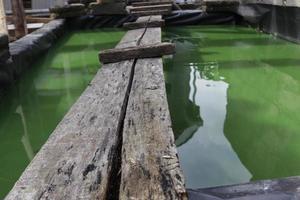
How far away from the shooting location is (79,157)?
3.75 feet

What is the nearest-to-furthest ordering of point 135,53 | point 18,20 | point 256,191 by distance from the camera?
point 256,191
point 135,53
point 18,20

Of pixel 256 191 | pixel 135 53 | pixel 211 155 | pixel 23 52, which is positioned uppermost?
pixel 135 53

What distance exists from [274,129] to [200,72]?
1560 millimetres

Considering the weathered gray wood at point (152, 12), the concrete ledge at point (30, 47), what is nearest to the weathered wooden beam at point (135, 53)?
the concrete ledge at point (30, 47)

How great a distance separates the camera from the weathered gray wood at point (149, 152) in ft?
3.05

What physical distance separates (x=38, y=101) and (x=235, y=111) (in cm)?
162

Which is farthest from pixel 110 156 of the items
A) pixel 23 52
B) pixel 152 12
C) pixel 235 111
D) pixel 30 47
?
pixel 152 12

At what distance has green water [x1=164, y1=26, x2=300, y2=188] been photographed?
1830 millimetres

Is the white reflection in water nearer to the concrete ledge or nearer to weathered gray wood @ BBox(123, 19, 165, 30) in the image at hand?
the concrete ledge

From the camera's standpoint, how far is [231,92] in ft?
9.85

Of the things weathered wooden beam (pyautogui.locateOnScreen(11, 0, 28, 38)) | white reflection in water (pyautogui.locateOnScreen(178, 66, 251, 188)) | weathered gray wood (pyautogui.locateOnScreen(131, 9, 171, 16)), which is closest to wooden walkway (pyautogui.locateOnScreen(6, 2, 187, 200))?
white reflection in water (pyautogui.locateOnScreen(178, 66, 251, 188))

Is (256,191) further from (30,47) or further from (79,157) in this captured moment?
(30,47)

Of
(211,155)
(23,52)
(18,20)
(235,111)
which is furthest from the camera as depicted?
(18,20)

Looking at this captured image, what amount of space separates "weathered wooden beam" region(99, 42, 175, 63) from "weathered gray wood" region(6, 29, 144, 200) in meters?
0.93
